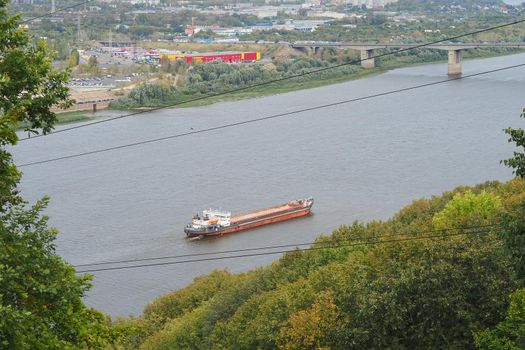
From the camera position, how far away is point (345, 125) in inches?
548

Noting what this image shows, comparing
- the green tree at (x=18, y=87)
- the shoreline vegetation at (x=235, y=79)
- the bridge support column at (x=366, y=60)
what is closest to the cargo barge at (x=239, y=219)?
the shoreline vegetation at (x=235, y=79)

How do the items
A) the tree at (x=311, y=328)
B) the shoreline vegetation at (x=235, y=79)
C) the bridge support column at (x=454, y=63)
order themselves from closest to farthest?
the tree at (x=311, y=328), the shoreline vegetation at (x=235, y=79), the bridge support column at (x=454, y=63)

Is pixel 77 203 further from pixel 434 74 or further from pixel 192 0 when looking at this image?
pixel 192 0

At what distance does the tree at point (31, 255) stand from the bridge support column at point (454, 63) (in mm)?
19210

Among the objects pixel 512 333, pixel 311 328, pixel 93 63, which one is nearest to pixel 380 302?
pixel 311 328

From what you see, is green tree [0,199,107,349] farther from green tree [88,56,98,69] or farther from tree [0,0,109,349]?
green tree [88,56,98,69]

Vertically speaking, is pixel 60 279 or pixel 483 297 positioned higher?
pixel 60 279

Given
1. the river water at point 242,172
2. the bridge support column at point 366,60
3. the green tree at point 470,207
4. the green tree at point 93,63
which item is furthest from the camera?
the bridge support column at point 366,60

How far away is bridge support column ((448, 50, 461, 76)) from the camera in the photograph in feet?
67.8

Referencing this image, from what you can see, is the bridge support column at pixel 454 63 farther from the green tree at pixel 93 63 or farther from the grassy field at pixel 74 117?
the green tree at pixel 93 63

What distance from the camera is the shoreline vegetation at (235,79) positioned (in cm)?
1808

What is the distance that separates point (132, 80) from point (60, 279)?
1962 centimetres

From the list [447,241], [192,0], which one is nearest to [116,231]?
[447,241]

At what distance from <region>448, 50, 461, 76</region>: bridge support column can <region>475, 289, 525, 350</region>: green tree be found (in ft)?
59.3
